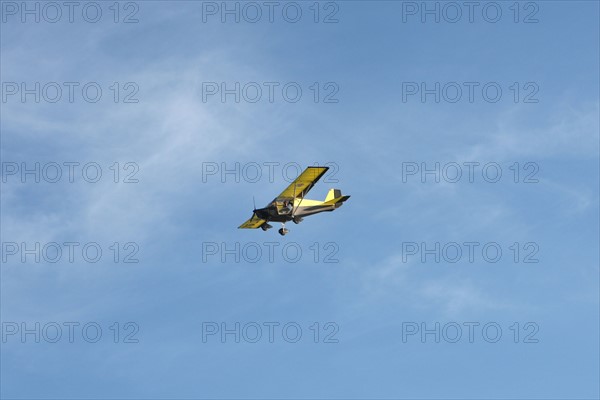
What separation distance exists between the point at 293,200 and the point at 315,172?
11.6ft

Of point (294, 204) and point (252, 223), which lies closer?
point (294, 204)

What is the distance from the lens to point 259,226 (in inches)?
6250

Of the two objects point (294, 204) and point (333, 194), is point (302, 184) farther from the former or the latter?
point (333, 194)

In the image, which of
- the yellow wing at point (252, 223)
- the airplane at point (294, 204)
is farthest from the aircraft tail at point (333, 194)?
the yellow wing at point (252, 223)

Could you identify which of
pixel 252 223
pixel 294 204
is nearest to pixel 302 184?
pixel 294 204

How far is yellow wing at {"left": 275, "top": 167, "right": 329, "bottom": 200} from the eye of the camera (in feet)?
498

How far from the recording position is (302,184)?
15250cm

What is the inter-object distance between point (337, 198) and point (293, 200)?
5.98 meters

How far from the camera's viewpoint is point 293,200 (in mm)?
152875

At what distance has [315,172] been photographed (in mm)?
151875

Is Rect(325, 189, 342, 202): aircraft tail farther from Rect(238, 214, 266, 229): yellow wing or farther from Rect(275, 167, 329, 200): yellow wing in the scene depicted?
Rect(238, 214, 266, 229): yellow wing

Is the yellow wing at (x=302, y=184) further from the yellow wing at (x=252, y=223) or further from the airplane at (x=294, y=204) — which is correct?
the yellow wing at (x=252, y=223)

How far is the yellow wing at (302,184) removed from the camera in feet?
498

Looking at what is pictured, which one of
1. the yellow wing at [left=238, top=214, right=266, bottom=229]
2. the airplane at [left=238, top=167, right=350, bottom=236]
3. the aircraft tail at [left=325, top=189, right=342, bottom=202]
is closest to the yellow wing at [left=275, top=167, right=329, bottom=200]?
the airplane at [left=238, top=167, right=350, bottom=236]
